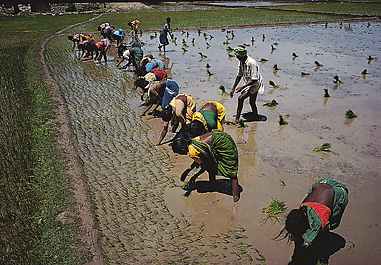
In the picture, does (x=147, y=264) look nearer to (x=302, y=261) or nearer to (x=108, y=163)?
(x=302, y=261)

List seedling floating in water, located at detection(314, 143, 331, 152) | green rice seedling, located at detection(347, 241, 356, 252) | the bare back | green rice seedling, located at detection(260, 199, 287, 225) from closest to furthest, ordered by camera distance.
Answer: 1. the bare back
2. green rice seedling, located at detection(347, 241, 356, 252)
3. green rice seedling, located at detection(260, 199, 287, 225)
4. seedling floating in water, located at detection(314, 143, 331, 152)

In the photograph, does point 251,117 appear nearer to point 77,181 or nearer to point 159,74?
point 159,74

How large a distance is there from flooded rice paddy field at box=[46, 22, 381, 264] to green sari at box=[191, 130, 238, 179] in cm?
59

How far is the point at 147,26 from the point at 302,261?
2279 cm

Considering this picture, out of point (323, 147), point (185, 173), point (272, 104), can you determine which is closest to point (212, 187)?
point (185, 173)

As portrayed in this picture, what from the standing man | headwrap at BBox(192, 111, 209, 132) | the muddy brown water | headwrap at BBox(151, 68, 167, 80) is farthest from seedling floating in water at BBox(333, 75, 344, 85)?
headwrap at BBox(192, 111, 209, 132)

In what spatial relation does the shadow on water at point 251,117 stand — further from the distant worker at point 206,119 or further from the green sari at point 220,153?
the green sari at point 220,153

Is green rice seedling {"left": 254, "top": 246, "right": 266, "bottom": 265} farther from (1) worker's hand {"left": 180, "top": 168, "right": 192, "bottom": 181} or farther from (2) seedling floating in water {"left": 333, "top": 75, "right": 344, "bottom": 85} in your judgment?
(2) seedling floating in water {"left": 333, "top": 75, "right": 344, "bottom": 85}

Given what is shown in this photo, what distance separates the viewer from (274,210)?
4.49 meters

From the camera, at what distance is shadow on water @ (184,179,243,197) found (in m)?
5.10

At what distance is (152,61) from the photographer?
904cm

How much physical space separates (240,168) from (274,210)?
133cm

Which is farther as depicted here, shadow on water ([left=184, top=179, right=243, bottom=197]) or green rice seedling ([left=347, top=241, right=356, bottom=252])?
shadow on water ([left=184, top=179, right=243, bottom=197])

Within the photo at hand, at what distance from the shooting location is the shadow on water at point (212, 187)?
510cm
